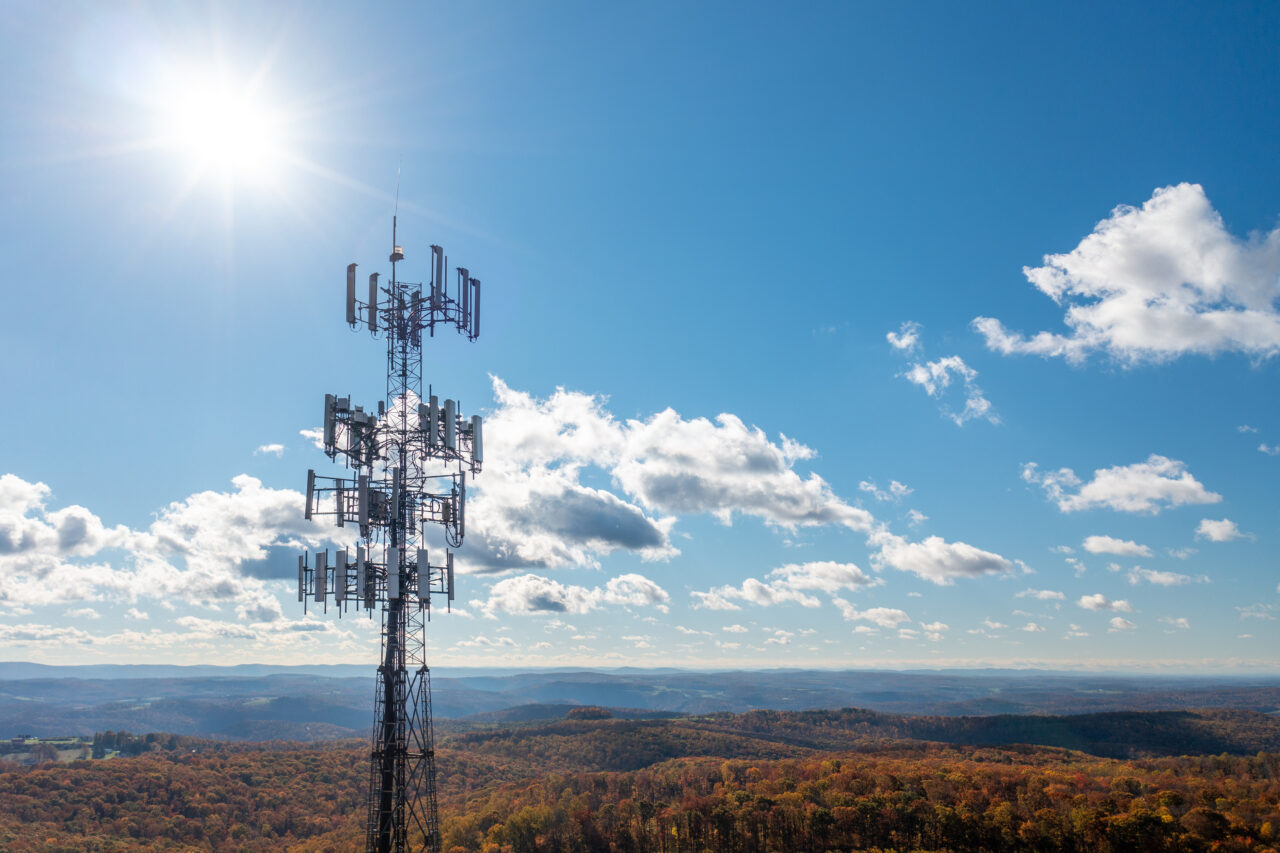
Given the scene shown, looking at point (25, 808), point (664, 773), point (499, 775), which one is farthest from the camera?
point (499, 775)

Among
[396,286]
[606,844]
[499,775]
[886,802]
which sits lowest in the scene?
[499,775]

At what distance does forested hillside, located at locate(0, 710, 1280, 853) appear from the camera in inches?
3061

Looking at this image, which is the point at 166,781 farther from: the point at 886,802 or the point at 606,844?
the point at 886,802

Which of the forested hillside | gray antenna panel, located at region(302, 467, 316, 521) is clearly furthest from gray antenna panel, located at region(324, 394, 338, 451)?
the forested hillside

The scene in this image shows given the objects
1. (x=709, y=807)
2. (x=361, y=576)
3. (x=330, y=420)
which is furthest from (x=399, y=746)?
(x=709, y=807)

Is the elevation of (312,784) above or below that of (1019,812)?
below

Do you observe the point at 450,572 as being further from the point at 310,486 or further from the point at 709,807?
the point at 709,807

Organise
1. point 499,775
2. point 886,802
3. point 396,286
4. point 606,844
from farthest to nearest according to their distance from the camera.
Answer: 1. point 499,775
2. point 606,844
3. point 886,802
4. point 396,286

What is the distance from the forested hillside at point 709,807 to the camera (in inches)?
3061

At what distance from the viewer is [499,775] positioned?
19088 centimetres

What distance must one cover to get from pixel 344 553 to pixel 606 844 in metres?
79.0

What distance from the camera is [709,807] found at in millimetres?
95438

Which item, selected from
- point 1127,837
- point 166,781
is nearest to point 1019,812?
point 1127,837

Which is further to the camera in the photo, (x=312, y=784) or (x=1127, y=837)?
(x=312, y=784)
